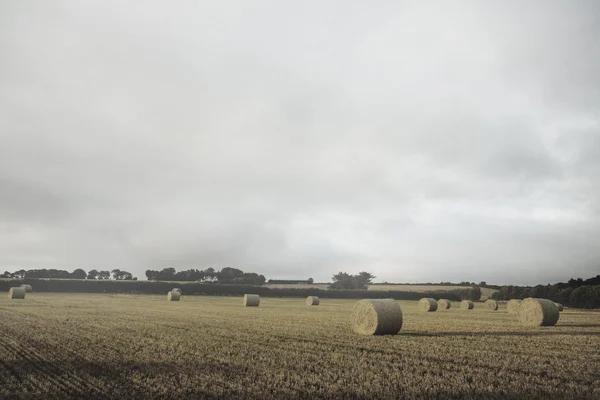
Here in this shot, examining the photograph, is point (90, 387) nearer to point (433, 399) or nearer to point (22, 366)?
point (22, 366)

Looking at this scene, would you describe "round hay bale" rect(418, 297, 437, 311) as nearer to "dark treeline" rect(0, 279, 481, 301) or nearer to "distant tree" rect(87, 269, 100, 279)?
"dark treeline" rect(0, 279, 481, 301)

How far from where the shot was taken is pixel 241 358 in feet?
37.7

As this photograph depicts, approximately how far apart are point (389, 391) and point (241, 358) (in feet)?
14.7

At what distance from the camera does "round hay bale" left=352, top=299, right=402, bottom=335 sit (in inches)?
699

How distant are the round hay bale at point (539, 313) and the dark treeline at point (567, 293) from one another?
33.1 m

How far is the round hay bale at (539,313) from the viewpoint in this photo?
23125 mm

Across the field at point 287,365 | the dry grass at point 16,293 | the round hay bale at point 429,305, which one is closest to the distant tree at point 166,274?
the dry grass at point 16,293

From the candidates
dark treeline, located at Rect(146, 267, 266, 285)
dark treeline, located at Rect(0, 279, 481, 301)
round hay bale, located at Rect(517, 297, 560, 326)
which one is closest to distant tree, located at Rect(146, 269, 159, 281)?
dark treeline, located at Rect(146, 267, 266, 285)

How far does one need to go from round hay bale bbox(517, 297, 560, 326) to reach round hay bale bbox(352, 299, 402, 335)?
9500mm

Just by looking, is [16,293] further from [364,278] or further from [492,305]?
[364,278]

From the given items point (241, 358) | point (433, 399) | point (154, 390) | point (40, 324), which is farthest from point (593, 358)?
point (40, 324)

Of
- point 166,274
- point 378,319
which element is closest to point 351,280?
point 166,274

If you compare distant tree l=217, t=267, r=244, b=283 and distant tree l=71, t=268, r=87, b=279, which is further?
distant tree l=71, t=268, r=87, b=279

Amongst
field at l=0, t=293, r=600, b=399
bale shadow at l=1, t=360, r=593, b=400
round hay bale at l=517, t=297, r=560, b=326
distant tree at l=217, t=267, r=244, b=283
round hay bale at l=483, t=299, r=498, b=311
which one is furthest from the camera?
distant tree at l=217, t=267, r=244, b=283
